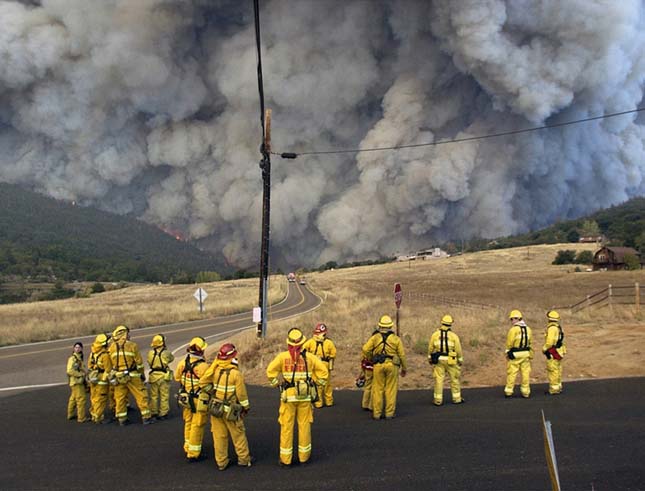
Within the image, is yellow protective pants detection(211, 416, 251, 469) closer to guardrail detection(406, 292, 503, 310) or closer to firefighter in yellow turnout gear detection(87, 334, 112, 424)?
firefighter in yellow turnout gear detection(87, 334, 112, 424)

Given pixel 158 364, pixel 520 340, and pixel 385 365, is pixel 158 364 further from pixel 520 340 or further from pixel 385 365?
pixel 520 340

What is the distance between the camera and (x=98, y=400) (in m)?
8.72

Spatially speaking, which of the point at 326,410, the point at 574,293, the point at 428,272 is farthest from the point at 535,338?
the point at 428,272

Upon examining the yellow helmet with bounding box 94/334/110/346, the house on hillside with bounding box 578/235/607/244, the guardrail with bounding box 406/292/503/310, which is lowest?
the yellow helmet with bounding box 94/334/110/346

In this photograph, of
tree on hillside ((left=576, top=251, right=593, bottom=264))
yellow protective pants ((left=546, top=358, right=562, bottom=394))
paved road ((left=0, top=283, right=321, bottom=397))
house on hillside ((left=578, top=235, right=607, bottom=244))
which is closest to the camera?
yellow protective pants ((left=546, top=358, right=562, bottom=394))

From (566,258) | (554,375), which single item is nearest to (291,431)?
(554,375)

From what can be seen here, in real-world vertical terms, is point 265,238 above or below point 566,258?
below

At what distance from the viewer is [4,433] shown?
27.0 feet

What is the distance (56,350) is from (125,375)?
1191 centimetres

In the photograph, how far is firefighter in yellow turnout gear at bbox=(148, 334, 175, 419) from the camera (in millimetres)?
8727

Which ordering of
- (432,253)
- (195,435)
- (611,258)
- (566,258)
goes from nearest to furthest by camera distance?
(195,435), (611,258), (566,258), (432,253)

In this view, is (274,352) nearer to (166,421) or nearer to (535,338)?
(166,421)

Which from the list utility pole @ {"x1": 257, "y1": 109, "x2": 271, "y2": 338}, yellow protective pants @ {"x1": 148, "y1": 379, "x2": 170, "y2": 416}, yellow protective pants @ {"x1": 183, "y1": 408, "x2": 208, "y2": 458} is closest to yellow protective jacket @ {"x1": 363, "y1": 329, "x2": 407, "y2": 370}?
yellow protective pants @ {"x1": 183, "y1": 408, "x2": 208, "y2": 458}

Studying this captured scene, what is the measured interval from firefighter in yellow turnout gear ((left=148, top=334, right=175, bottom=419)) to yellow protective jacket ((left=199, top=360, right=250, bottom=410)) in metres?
2.48
